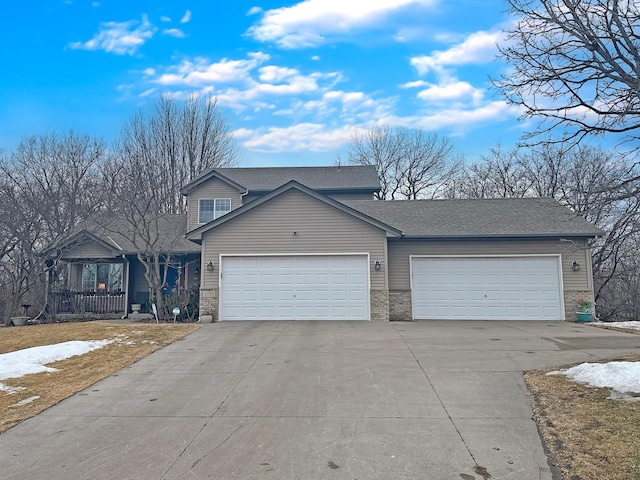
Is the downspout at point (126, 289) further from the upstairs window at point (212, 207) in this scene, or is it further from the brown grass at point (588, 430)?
the brown grass at point (588, 430)

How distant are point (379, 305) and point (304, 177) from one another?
10.3m

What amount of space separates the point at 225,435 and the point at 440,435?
101 inches

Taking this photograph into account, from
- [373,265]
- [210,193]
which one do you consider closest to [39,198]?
[210,193]

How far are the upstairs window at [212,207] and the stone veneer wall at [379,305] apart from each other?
31.5 ft

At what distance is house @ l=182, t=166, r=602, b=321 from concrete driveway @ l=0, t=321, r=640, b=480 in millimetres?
4863

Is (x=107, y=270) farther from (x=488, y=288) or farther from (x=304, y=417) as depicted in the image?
(x=304, y=417)

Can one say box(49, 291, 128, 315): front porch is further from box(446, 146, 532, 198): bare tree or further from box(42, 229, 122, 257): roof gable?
box(446, 146, 532, 198): bare tree

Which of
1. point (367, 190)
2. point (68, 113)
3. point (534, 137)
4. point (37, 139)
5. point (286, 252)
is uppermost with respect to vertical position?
point (68, 113)

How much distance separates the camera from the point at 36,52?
59.7 ft

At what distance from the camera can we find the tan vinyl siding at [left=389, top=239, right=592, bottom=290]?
16.2 meters

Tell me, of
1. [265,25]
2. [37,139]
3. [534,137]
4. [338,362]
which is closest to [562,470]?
[338,362]

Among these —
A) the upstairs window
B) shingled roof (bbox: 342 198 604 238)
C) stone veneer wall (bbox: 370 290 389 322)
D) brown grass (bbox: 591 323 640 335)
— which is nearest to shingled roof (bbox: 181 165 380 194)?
the upstairs window

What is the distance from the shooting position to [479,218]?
58.2ft

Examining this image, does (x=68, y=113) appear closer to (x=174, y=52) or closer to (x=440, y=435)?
(x=174, y=52)
